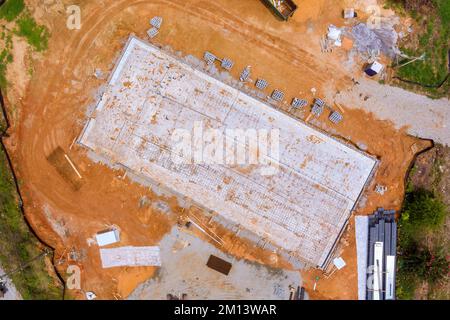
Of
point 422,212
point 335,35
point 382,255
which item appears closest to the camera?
point 422,212


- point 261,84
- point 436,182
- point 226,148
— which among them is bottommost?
point 436,182

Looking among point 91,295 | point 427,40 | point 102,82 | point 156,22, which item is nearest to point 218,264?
point 91,295

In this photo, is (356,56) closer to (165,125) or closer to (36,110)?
(165,125)

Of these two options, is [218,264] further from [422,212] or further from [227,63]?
[422,212]

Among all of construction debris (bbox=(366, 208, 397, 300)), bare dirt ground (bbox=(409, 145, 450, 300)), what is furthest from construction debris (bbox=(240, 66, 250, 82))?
bare dirt ground (bbox=(409, 145, 450, 300))

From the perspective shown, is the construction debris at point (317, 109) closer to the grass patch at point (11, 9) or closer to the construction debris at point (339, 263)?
the construction debris at point (339, 263)

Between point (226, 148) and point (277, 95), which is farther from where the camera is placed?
point (226, 148)

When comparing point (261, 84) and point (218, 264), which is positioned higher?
point (261, 84)
